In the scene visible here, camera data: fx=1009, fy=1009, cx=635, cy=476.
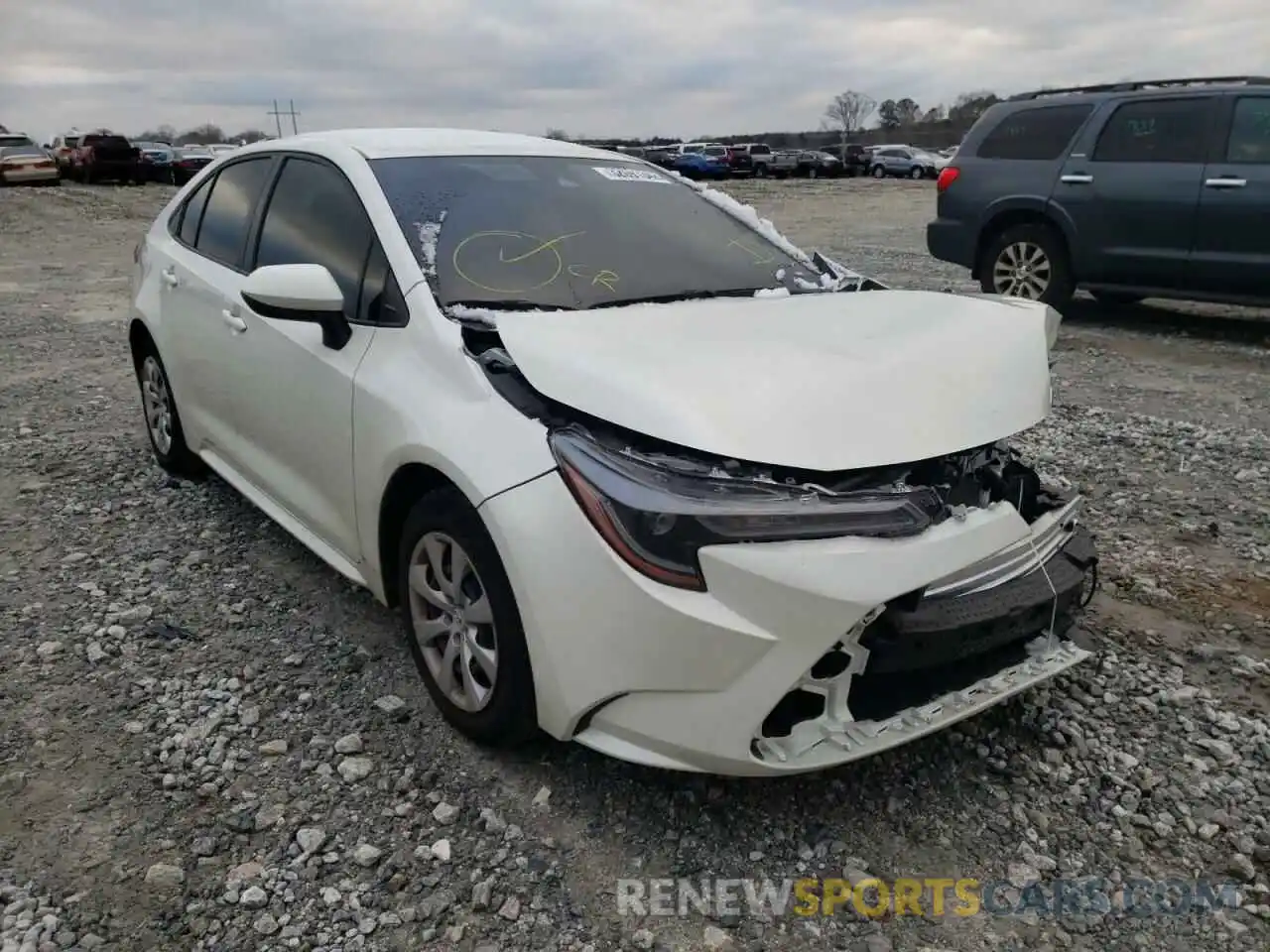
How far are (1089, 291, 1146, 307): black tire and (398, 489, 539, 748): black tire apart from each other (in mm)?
7087

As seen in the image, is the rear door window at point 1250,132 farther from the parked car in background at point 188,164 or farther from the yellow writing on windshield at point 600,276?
the parked car in background at point 188,164

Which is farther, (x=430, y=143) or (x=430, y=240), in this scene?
(x=430, y=143)

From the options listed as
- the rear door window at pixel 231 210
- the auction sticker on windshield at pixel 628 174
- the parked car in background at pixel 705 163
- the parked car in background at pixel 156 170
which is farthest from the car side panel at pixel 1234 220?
the parked car in background at pixel 156 170

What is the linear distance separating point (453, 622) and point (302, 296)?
1029 mm

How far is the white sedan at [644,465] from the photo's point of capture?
213cm

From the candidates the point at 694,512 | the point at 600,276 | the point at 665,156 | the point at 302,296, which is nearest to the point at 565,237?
the point at 600,276

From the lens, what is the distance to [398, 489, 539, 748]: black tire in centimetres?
239

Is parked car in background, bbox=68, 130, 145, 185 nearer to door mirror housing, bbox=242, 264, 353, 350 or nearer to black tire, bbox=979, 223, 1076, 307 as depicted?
black tire, bbox=979, 223, 1076, 307

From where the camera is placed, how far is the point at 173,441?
465cm

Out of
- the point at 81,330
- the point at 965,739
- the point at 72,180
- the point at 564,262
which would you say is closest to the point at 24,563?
the point at 564,262

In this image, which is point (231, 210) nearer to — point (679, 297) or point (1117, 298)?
point (679, 297)

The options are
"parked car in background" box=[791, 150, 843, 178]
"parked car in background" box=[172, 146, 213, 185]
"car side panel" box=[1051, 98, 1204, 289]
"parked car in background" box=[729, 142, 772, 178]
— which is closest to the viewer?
"car side panel" box=[1051, 98, 1204, 289]

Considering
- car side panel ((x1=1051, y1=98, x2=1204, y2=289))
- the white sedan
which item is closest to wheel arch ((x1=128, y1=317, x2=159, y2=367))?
the white sedan

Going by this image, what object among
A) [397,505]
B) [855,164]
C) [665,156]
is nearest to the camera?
[397,505]
